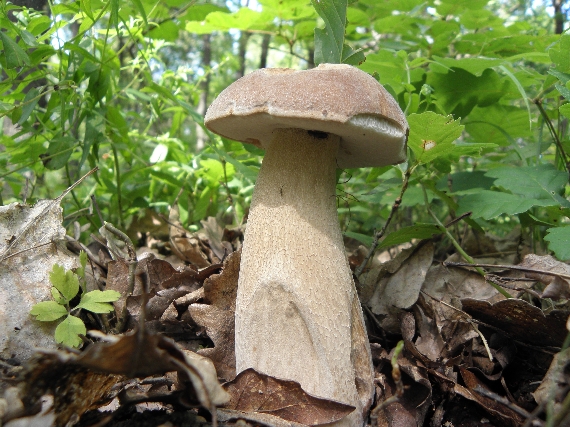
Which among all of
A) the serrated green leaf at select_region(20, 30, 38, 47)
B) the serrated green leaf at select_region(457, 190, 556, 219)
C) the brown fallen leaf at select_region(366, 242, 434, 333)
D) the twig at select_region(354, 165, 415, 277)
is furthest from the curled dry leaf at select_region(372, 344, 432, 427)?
the serrated green leaf at select_region(20, 30, 38, 47)

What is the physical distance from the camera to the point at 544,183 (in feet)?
6.29

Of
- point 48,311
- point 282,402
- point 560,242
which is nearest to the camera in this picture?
point 282,402

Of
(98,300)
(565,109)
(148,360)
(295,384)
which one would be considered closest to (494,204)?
(565,109)

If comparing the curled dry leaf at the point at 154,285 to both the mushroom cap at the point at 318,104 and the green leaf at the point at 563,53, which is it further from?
the green leaf at the point at 563,53

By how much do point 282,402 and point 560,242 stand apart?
1220mm

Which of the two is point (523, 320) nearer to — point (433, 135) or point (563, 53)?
point (433, 135)

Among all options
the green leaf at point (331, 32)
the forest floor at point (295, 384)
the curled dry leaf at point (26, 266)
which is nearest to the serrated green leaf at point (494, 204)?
the forest floor at point (295, 384)

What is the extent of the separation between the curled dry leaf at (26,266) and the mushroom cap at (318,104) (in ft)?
2.80

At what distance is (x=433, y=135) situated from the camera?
1.65 m

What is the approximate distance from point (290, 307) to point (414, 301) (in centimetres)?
68

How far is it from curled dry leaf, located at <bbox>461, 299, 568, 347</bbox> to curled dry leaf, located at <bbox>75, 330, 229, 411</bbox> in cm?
121

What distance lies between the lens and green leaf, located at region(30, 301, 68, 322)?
144cm

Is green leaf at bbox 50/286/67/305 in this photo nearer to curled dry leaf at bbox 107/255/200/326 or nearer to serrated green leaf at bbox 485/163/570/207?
curled dry leaf at bbox 107/255/200/326

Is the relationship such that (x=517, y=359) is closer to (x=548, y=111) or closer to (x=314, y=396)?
(x=314, y=396)
